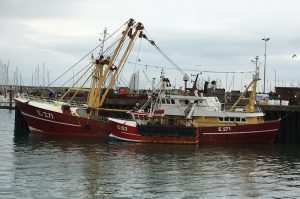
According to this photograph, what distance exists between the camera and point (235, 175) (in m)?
27.1

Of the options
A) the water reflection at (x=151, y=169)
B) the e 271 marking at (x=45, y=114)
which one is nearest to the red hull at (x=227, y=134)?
the water reflection at (x=151, y=169)

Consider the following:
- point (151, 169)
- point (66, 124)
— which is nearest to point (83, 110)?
point (66, 124)

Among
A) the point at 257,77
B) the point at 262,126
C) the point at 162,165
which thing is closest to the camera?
the point at 162,165

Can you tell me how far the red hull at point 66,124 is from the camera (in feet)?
144

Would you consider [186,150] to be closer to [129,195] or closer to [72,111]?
[72,111]

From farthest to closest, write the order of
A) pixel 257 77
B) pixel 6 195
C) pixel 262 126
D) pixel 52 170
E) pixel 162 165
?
pixel 257 77, pixel 262 126, pixel 162 165, pixel 52 170, pixel 6 195

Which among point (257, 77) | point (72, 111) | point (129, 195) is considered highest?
point (257, 77)

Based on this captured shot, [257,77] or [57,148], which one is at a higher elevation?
[257,77]

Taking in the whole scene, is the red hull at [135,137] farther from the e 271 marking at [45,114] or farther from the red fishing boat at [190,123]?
the e 271 marking at [45,114]

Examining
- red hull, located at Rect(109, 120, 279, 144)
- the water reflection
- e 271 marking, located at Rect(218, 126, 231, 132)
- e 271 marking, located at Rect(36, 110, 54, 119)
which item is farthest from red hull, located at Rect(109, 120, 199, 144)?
e 271 marking, located at Rect(36, 110, 54, 119)

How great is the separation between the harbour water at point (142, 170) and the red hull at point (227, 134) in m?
1.20

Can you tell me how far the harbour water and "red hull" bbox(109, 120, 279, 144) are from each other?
3.93ft

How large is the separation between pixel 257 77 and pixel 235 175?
20.7 m

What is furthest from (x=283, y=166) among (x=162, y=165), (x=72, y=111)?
(x=72, y=111)
